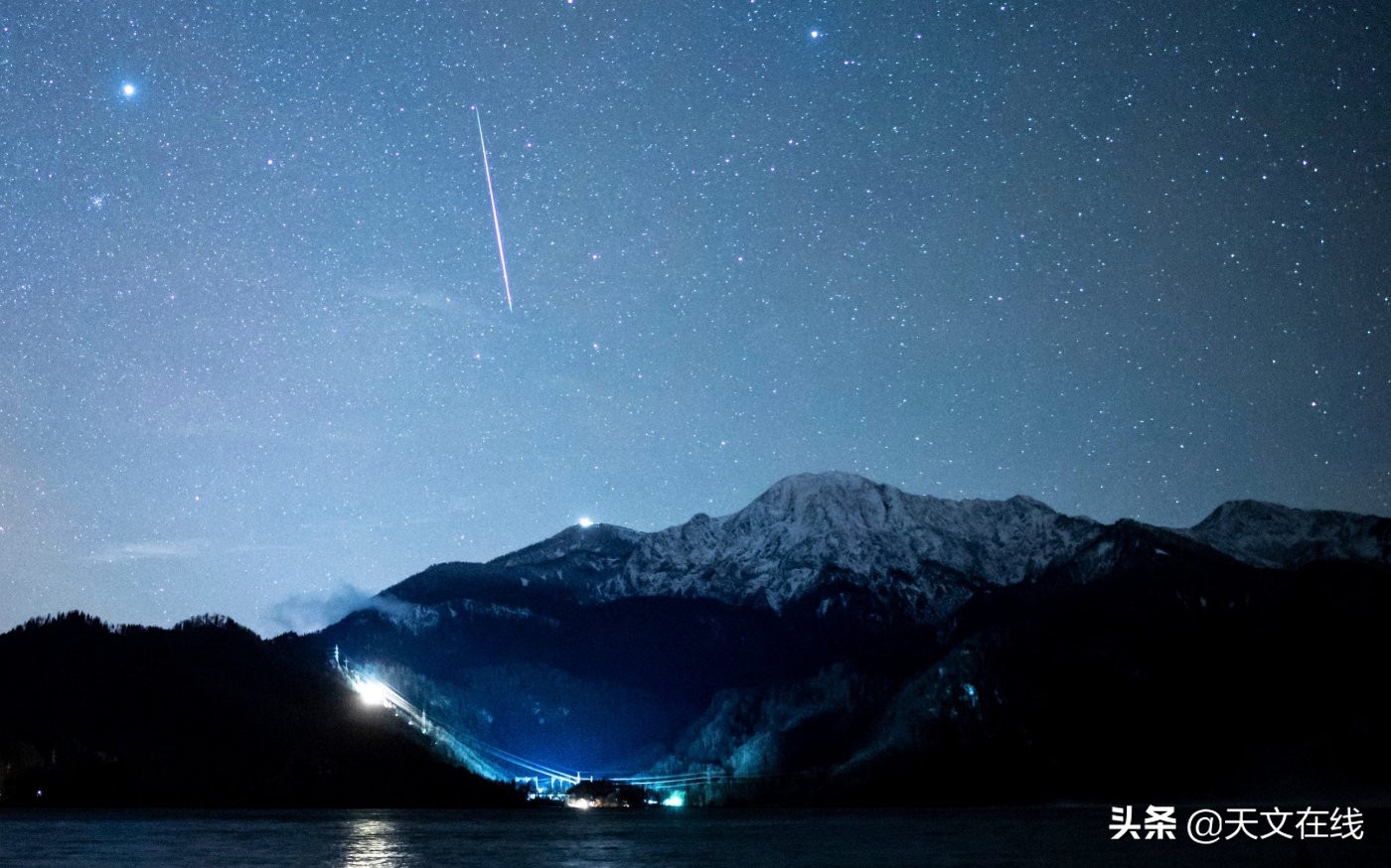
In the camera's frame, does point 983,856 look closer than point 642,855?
Yes

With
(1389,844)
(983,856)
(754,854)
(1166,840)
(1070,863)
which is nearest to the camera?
(1070,863)

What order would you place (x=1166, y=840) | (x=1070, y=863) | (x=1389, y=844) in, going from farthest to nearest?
(x=1166, y=840)
(x=1389, y=844)
(x=1070, y=863)

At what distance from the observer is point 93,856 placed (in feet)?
490

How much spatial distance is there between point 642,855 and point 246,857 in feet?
171

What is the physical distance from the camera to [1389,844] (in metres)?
181

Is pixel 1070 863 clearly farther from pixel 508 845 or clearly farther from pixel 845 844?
pixel 508 845

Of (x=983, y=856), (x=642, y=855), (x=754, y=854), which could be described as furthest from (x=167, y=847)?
(x=983, y=856)

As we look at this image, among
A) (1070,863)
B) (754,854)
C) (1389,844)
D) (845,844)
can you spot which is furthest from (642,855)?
(1389,844)

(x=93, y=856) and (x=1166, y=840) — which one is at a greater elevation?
(x=93, y=856)

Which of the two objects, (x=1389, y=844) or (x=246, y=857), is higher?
(x=246, y=857)

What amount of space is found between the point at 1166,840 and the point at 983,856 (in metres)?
55.0

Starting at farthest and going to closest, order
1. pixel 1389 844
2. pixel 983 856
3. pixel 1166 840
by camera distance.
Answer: pixel 1166 840
pixel 1389 844
pixel 983 856

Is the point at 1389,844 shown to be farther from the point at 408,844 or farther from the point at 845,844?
the point at 408,844

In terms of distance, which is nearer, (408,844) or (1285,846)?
(1285,846)
